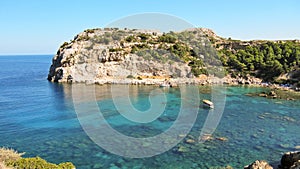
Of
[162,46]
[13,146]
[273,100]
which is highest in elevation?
[162,46]

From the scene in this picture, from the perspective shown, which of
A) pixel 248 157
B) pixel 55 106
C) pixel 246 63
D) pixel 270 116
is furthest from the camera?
pixel 246 63

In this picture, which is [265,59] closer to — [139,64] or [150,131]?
[139,64]

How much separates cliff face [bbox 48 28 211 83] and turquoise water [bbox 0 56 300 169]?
53.0 feet

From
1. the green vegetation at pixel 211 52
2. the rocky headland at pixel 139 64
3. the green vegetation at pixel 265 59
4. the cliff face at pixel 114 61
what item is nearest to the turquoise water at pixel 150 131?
the rocky headland at pixel 139 64

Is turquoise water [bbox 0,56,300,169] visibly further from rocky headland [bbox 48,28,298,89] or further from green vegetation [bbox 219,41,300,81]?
green vegetation [bbox 219,41,300,81]

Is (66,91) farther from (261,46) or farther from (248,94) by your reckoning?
(261,46)

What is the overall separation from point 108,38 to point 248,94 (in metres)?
38.2

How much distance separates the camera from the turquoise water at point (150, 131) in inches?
796

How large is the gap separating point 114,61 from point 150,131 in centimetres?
3741

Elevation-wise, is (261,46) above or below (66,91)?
above

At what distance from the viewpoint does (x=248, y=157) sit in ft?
68.1

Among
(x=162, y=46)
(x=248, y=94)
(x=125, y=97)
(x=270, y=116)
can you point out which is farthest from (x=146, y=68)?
(x=270, y=116)

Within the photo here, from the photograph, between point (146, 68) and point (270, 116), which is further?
point (146, 68)

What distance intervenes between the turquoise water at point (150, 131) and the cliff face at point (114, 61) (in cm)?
1617
